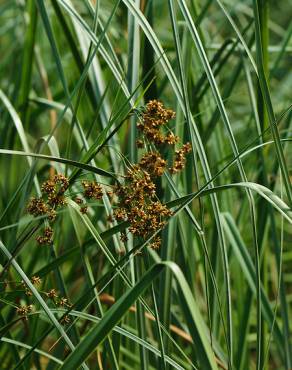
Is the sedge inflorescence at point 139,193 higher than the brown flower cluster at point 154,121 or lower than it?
lower

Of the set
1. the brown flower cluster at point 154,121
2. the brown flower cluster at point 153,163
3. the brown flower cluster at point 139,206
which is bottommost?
the brown flower cluster at point 139,206

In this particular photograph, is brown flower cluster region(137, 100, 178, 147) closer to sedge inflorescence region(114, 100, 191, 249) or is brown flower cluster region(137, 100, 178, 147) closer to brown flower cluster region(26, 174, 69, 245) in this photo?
sedge inflorescence region(114, 100, 191, 249)

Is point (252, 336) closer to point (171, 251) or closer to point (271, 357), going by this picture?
point (271, 357)

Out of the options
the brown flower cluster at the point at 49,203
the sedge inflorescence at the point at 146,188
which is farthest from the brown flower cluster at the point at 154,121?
the brown flower cluster at the point at 49,203

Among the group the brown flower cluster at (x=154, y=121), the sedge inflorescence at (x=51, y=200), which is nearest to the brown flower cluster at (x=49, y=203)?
the sedge inflorescence at (x=51, y=200)

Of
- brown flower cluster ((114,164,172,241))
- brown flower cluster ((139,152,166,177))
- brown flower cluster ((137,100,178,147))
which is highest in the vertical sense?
brown flower cluster ((137,100,178,147))

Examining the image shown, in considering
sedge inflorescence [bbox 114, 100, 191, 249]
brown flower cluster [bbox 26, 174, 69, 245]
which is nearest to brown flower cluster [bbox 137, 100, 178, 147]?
sedge inflorescence [bbox 114, 100, 191, 249]

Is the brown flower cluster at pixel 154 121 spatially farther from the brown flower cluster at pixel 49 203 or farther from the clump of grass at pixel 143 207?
the brown flower cluster at pixel 49 203

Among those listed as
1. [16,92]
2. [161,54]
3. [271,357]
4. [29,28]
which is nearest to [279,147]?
[161,54]

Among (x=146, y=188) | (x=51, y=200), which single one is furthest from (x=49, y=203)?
(x=146, y=188)

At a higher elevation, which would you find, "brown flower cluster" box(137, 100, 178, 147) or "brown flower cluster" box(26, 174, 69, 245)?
"brown flower cluster" box(137, 100, 178, 147)

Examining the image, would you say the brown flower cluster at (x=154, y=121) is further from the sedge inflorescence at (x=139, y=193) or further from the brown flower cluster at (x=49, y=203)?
the brown flower cluster at (x=49, y=203)
